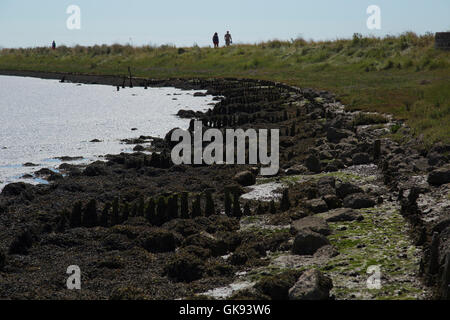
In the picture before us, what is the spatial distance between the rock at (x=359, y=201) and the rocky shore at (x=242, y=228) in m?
0.03

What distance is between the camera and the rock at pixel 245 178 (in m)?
18.0

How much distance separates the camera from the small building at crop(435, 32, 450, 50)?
48547 mm

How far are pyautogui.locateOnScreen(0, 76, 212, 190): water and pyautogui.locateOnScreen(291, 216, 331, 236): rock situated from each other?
34.6 feet

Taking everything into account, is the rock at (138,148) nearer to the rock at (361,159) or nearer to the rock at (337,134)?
the rock at (337,134)

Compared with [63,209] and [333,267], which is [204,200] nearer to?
[63,209]

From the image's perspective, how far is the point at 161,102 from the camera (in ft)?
157

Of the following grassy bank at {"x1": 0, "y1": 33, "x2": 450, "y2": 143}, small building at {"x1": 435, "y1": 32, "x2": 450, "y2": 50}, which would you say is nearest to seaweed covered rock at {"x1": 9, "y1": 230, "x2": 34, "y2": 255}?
grassy bank at {"x1": 0, "y1": 33, "x2": 450, "y2": 143}

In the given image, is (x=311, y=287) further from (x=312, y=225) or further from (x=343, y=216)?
(x=343, y=216)

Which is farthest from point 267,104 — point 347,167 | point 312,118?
point 347,167

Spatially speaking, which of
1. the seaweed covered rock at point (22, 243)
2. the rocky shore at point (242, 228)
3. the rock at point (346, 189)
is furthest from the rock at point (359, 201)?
the seaweed covered rock at point (22, 243)

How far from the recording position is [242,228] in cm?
1377

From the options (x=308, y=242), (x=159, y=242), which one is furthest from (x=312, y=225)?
(x=159, y=242)

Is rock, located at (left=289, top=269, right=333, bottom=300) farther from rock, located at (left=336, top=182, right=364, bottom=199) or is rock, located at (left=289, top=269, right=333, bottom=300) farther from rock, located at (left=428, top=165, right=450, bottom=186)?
rock, located at (left=428, top=165, right=450, bottom=186)
